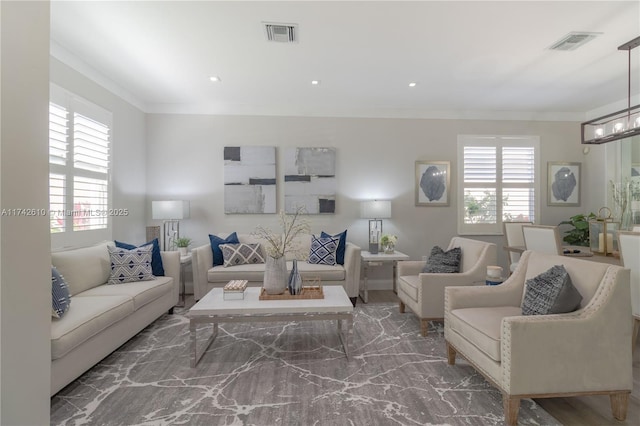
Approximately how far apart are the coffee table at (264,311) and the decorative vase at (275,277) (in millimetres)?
145

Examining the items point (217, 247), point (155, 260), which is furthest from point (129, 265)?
point (217, 247)

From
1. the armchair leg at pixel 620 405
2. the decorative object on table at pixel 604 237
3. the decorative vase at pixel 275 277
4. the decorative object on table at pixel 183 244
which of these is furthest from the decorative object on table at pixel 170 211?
the decorative object on table at pixel 604 237

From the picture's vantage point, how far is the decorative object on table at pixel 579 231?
16.1 feet

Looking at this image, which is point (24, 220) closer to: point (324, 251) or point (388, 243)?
point (324, 251)

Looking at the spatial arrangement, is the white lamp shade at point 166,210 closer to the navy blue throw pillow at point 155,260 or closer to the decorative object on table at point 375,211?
the navy blue throw pillow at point 155,260

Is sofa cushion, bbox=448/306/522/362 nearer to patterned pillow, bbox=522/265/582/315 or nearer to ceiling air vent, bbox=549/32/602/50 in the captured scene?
patterned pillow, bbox=522/265/582/315

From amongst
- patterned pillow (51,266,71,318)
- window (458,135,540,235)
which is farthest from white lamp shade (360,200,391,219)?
patterned pillow (51,266,71,318)

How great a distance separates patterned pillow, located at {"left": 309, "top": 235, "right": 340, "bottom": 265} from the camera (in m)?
4.30

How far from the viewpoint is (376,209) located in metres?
4.71

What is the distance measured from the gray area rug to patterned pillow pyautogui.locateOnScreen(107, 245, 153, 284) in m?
0.60

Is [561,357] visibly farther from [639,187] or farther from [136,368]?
[639,187]

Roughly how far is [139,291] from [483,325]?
2.91m

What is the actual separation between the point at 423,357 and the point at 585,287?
1.29 meters

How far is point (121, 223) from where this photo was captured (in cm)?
428
